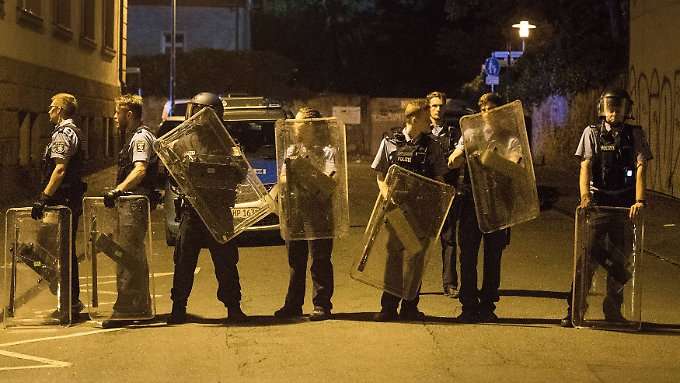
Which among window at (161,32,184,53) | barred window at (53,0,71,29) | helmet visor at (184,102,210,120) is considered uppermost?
window at (161,32,184,53)

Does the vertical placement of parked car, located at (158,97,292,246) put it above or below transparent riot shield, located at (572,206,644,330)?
above

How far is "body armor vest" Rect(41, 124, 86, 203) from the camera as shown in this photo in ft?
29.2

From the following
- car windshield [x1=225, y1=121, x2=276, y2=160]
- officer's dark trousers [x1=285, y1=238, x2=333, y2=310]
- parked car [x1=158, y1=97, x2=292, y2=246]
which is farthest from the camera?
car windshield [x1=225, y1=121, x2=276, y2=160]

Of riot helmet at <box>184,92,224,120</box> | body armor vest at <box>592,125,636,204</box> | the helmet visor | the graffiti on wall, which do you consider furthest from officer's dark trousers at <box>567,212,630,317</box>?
the graffiti on wall

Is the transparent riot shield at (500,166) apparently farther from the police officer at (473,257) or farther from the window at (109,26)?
the window at (109,26)

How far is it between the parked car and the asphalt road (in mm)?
2742

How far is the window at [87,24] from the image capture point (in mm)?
27922

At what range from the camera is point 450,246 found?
1013 cm

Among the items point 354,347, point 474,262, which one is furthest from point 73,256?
point 474,262

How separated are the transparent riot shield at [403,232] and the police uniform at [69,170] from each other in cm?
223

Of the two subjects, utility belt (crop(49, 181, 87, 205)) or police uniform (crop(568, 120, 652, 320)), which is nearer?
police uniform (crop(568, 120, 652, 320))

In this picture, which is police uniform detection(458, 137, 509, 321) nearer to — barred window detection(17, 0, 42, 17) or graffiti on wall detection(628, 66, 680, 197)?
graffiti on wall detection(628, 66, 680, 197)

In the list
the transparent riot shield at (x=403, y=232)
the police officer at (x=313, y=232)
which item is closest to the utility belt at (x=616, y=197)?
the transparent riot shield at (x=403, y=232)

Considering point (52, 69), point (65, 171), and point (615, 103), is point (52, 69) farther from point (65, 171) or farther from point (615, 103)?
point (615, 103)
